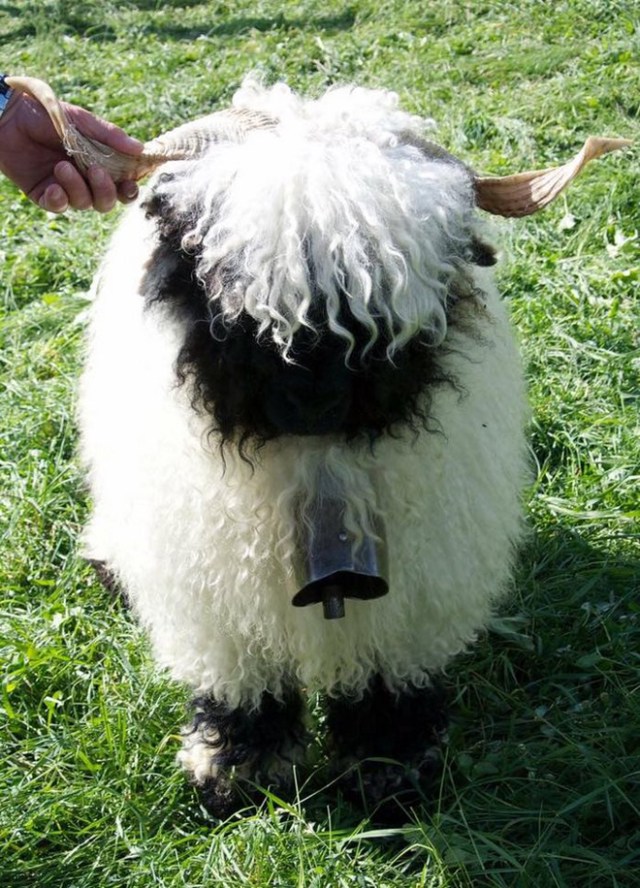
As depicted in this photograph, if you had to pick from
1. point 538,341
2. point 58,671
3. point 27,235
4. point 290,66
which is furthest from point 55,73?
point 58,671

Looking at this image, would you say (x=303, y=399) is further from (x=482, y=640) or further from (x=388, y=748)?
(x=482, y=640)

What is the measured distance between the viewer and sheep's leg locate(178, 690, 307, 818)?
2.95 metres

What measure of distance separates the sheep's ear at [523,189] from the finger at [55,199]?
888mm

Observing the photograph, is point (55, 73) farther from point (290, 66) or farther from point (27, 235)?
point (27, 235)

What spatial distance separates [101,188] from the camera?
2.38m

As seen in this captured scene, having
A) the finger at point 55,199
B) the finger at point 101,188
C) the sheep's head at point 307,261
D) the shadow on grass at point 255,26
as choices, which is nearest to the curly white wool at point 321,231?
the sheep's head at point 307,261

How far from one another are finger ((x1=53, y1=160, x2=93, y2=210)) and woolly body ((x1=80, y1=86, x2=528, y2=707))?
17 cm

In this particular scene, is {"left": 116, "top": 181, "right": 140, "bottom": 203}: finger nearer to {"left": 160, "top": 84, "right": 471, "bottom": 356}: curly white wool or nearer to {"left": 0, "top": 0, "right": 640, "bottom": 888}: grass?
{"left": 160, "top": 84, "right": 471, "bottom": 356}: curly white wool

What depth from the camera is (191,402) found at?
231 centimetres

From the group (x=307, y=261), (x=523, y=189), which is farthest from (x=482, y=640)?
(x=307, y=261)

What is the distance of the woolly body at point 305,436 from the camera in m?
2.13

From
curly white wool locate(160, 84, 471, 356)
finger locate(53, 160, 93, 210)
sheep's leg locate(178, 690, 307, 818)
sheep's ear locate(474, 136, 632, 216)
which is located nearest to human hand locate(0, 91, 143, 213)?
finger locate(53, 160, 93, 210)

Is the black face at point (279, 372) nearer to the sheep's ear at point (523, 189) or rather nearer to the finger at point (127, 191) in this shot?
the finger at point (127, 191)

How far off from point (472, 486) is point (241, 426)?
2.09ft
